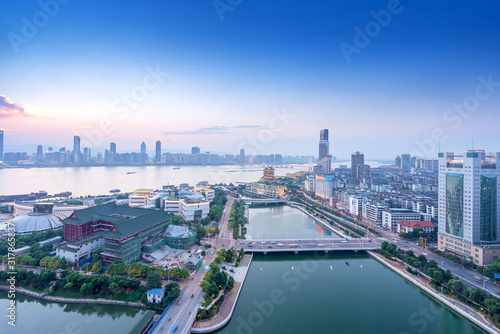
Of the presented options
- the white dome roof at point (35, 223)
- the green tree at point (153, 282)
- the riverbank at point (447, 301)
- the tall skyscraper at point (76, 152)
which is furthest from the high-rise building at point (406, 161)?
the tall skyscraper at point (76, 152)

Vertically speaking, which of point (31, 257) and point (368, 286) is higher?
point (31, 257)

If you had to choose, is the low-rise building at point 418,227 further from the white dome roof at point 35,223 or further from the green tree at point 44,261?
the white dome roof at point 35,223

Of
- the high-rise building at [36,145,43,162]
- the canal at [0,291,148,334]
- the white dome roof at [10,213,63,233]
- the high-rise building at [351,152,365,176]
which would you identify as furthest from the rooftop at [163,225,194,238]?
the high-rise building at [36,145,43,162]

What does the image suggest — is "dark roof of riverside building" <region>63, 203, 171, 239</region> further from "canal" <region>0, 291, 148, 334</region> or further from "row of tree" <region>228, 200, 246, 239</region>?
"row of tree" <region>228, 200, 246, 239</region>

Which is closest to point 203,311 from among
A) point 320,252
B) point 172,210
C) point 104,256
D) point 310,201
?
point 104,256

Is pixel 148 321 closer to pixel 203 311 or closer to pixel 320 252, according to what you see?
pixel 203 311
